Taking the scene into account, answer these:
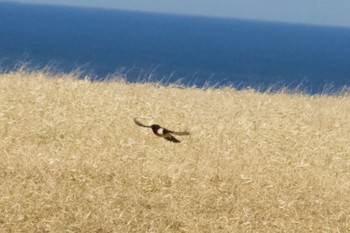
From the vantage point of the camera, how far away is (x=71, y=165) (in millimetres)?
10852

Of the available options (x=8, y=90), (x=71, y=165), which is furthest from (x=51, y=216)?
(x=8, y=90)

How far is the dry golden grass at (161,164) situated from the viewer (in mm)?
9648

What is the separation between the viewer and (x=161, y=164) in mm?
11352

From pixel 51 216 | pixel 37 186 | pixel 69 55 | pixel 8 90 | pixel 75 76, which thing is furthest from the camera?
pixel 69 55

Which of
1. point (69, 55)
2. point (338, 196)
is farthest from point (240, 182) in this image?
point (69, 55)

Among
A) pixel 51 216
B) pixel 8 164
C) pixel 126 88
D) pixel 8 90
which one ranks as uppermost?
pixel 126 88

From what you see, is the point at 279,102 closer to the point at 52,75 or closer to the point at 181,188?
the point at 52,75

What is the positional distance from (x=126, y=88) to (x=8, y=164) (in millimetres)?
6380

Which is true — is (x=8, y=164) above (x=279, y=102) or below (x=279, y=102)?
below

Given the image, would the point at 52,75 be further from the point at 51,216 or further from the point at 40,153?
the point at 51,216

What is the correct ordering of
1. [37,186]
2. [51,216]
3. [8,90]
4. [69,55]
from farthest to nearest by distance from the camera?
[69,55], [8,90], [37,186], [51,216]

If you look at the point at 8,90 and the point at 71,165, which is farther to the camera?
the point at 8,90

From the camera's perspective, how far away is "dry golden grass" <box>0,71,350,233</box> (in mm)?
9648

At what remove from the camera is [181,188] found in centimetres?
1057
